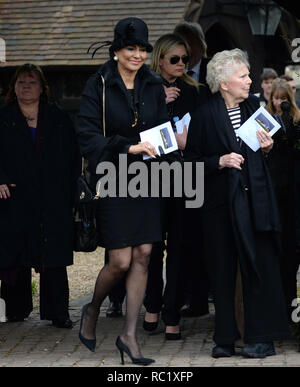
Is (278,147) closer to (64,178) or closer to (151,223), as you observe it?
(151,223)

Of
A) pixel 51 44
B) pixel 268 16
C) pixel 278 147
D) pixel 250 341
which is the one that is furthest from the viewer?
pixel 51 44

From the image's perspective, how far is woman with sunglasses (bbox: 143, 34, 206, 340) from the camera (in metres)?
7.79

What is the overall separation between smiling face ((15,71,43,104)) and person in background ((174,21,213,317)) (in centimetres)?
115

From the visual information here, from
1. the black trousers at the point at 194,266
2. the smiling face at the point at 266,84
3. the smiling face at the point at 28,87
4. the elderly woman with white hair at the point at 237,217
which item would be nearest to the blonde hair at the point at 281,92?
the black trousers at the point at 194,266

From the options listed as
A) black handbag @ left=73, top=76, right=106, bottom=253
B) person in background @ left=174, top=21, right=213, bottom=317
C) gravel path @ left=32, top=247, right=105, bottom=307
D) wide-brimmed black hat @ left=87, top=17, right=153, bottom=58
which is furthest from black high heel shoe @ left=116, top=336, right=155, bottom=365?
gravel path @ left=32, top=247, right=105, bottom=307

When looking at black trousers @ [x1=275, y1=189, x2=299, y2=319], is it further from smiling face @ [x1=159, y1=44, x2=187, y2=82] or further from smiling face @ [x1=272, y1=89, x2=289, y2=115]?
smiling face @ [x1=272, y1=89, x2=289, y2=115]

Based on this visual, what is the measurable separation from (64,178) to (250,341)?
7.30 ft

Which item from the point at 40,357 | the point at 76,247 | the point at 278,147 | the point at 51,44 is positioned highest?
the point at 51,44

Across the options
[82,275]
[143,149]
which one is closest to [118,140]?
[143,149]

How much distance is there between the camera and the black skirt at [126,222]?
22.9 ft

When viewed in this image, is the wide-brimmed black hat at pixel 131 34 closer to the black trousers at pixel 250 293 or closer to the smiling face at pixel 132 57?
the smiling face at pixel 132 57

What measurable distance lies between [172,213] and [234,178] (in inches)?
35.8

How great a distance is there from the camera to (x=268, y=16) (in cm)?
1540

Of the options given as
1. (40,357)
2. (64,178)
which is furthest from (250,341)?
(64,178)
